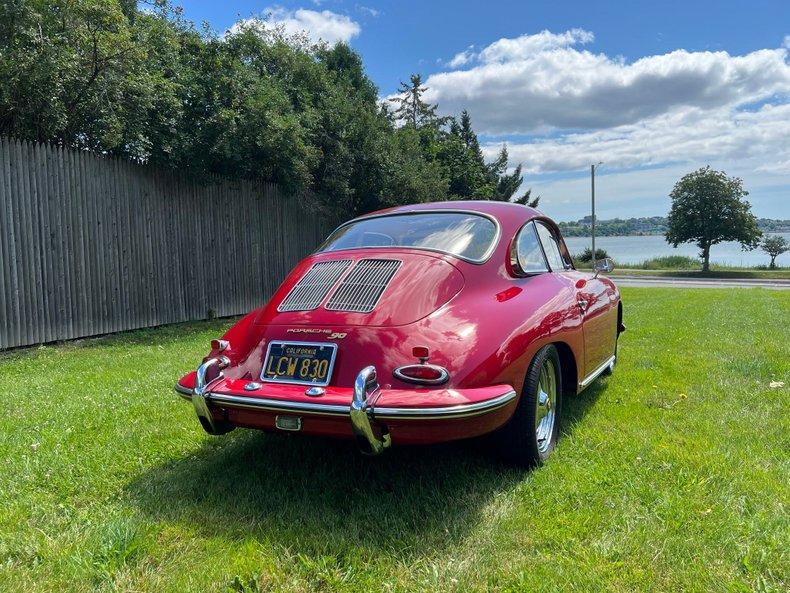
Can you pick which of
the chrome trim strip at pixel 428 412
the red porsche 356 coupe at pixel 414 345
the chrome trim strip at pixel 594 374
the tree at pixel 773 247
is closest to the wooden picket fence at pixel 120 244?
the red porsche 356 coupe at pixel 414 345

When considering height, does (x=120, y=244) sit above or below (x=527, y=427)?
above

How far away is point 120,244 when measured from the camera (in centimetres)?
914

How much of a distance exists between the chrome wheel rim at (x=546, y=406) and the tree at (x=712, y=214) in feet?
139

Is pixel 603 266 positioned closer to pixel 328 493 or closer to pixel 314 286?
pixel 314 286

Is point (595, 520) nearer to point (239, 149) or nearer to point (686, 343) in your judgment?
point (686, 343)

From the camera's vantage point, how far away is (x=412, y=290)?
307 cm

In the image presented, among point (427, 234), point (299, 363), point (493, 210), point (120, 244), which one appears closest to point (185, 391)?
point (299, 363)

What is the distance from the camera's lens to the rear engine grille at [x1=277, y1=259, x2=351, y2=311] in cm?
322

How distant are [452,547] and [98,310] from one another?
802 centimetres

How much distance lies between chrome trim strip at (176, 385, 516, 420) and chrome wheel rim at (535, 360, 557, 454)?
0.69 meters

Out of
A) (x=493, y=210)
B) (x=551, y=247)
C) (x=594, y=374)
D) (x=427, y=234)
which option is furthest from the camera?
(x=551, y=247)

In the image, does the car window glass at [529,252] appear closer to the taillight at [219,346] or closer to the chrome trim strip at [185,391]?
the taillight at [219,346]

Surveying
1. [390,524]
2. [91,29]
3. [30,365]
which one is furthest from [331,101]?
[390,524]

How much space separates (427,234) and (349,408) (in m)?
1.53
